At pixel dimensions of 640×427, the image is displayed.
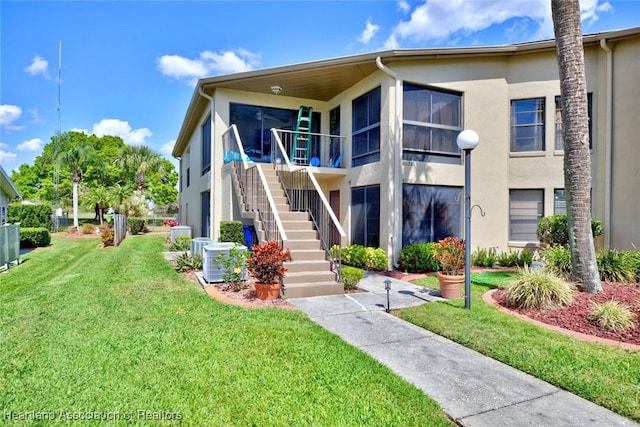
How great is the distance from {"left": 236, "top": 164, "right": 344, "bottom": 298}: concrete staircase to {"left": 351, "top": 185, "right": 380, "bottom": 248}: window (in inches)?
101

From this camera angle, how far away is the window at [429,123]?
1031 centimetres

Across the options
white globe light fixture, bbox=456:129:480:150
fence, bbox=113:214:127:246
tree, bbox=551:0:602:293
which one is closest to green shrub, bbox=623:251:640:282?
tree, bbox=551:0:602:293

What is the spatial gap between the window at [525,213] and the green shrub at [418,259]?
3275mm

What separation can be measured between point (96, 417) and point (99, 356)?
1326 millimetres

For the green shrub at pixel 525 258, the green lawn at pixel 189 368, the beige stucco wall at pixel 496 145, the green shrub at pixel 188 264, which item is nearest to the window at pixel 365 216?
→ the beige stucco wall at pixel 496 145

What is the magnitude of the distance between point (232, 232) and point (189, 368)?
22.4ft

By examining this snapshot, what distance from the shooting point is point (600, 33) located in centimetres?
967

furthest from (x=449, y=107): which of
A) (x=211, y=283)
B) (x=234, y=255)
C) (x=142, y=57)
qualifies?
(x=142, y=57)

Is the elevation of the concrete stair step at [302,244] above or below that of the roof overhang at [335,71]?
below

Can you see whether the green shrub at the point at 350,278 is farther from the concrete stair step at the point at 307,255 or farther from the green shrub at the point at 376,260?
the green shrub at the point at 376,260

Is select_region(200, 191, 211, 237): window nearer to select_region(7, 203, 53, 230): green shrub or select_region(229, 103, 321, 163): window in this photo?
select_region(229, 103, 321, 163): window

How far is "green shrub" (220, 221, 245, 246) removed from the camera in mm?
10273

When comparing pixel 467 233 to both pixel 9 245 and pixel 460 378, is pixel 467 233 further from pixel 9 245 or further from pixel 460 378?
pixel 9 245

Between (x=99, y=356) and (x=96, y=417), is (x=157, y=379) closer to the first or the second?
(x=96, y=417)
